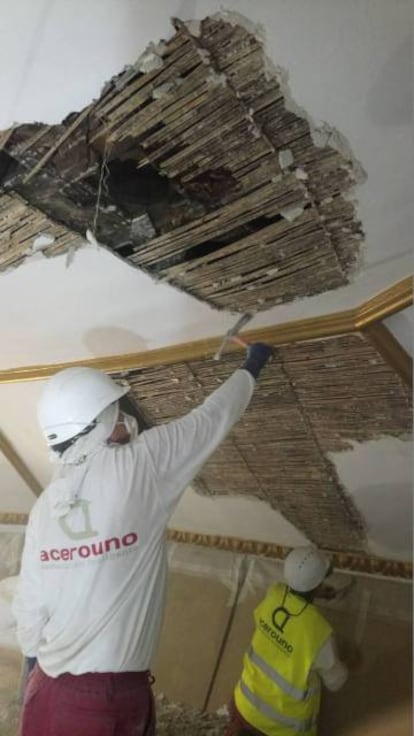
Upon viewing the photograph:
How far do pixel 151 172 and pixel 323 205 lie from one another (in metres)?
0.34

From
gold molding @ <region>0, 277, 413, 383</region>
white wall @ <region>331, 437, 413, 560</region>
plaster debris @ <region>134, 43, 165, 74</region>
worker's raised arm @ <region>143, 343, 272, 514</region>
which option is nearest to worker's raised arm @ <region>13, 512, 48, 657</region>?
worker's raised arm @ <region>143, 343, 272, 514</region>

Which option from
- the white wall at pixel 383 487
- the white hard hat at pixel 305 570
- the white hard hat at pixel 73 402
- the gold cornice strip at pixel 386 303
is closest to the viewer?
the gold cornice strip at pixel 386 303

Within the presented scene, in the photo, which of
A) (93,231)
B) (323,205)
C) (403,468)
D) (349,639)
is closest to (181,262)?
(93,231)

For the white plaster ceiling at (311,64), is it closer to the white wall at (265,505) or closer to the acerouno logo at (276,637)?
the white wall at (265,505)

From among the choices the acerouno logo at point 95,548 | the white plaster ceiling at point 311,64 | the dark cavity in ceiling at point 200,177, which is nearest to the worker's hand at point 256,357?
the dark cavity in ceiling at point 200,177

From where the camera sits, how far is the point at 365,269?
1.29 meters

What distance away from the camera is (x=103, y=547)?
4.87ft

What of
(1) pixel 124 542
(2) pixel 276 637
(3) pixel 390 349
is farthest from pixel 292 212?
(2) pixel 276 637

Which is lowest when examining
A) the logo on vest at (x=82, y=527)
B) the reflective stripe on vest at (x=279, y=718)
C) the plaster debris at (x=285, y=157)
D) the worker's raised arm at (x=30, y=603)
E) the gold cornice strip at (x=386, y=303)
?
the reflective stripe on vest at (x=279, y=718)

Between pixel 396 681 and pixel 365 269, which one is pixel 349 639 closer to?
pixel 396 681

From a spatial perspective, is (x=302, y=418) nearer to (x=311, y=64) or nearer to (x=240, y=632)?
(x=311, y=64)

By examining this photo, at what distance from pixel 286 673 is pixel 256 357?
4.04ft

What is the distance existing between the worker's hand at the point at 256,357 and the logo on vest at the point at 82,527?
1.85 ft

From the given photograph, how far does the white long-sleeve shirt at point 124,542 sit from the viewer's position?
58.1 inches
